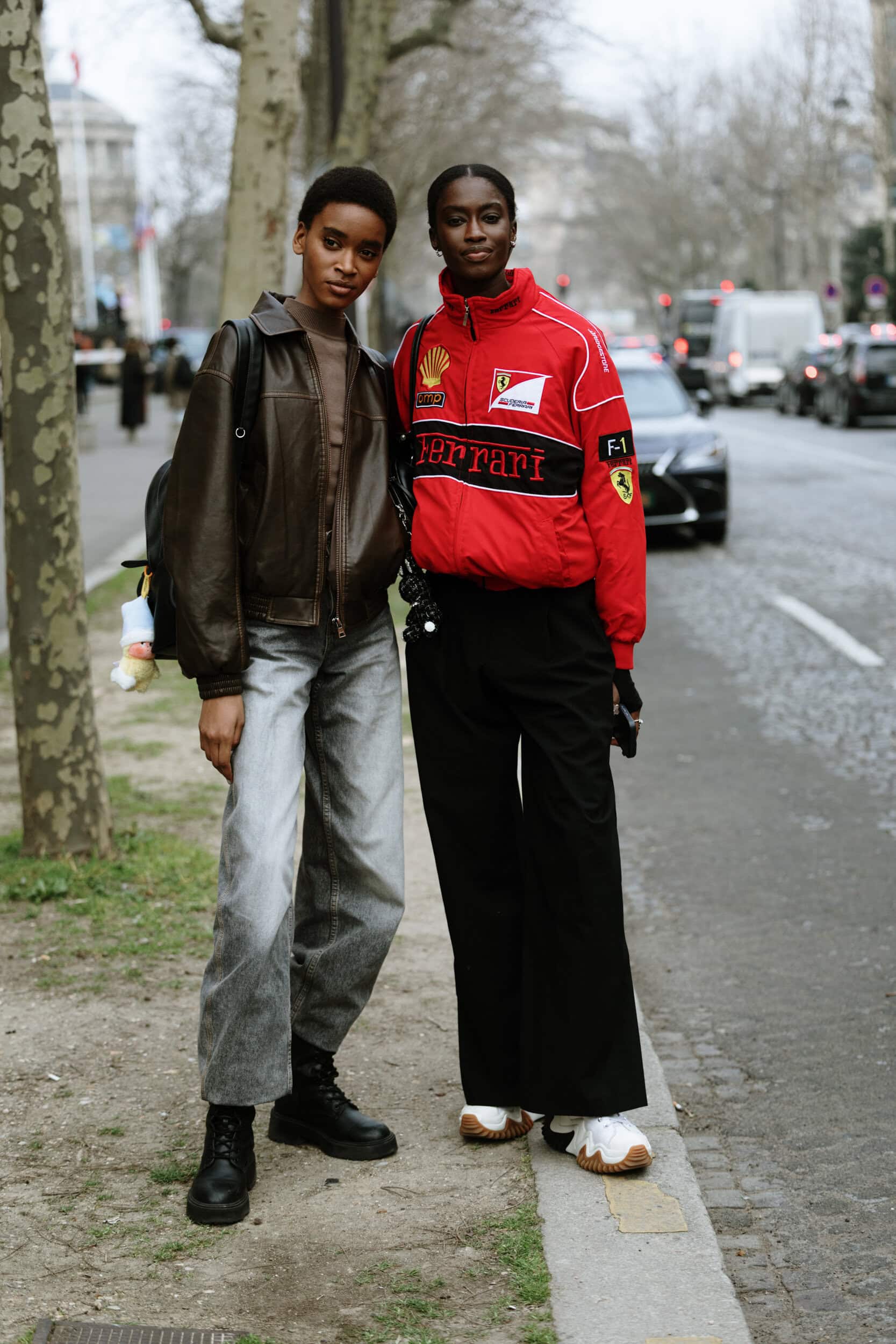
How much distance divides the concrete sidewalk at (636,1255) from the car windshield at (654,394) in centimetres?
1213

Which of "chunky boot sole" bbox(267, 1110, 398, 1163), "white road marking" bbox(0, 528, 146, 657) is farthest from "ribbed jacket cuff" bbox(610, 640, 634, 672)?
"white road marking" bbox(0, 528, 146, 657)

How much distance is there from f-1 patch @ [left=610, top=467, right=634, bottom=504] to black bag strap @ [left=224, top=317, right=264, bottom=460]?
2.28ft

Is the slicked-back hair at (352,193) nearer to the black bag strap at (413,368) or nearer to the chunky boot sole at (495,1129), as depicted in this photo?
the black bag strap at (413,368)

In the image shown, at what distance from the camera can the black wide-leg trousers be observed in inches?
137

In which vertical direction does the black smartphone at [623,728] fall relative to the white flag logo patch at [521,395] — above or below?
below

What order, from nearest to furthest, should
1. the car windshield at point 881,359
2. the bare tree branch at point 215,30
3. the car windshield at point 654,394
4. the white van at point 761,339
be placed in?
the bare tree branch at point 215,30
the car windshield at point 654,394
the car windshield at point 881,359
the white van at point 761,339

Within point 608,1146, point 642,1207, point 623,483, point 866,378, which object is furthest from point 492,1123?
point 866,378

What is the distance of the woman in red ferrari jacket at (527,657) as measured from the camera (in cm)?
339

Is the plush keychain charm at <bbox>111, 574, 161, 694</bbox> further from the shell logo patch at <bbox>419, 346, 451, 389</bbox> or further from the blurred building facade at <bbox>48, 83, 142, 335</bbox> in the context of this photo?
the blurred building facade at <bbox>48, 83, 142, 335</bbox>

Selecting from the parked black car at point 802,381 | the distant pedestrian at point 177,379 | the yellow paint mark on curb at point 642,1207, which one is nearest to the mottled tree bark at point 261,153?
the yellow paint mark on curb at point 642,1207

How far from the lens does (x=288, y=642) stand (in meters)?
3.40

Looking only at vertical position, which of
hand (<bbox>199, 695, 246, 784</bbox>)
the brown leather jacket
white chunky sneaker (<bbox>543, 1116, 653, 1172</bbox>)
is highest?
the brown leather jacket

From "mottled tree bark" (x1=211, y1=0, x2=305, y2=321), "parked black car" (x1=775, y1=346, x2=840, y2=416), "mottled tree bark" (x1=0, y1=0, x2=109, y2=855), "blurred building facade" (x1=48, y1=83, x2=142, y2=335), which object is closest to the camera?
"mottled tree bark" (x1=0, y1=0, x2=109, y2=855)

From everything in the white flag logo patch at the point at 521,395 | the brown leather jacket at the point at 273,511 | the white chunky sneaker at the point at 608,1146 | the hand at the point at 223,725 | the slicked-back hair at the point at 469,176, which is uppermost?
the slicked-back hair at the point at 469,176
